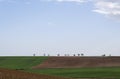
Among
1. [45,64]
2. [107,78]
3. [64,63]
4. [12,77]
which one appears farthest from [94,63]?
[12,77]

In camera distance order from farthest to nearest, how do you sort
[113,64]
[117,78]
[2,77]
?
[113,64] < [117,78] < [2,77]

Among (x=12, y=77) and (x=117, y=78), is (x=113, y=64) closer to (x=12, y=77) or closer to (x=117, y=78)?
(x=117, y=78)

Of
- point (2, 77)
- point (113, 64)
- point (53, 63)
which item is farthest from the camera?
point (53, 63)

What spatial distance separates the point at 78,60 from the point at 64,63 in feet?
16.2

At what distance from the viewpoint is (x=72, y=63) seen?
261 feet

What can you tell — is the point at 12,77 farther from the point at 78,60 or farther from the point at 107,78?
the point at 78,60

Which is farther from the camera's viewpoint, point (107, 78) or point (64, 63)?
point (64, 63)

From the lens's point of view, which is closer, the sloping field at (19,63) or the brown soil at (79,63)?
the sloping field at (19,63)

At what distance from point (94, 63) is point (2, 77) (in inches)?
2512

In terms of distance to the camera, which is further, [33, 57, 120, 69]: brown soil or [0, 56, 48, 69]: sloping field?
[33, 57, 120, 69]: brown soil

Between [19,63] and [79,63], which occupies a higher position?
[19,63]

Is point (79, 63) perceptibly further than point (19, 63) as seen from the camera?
No

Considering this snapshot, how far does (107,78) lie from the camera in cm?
4109

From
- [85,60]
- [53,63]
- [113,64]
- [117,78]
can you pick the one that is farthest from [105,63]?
[117,78]
